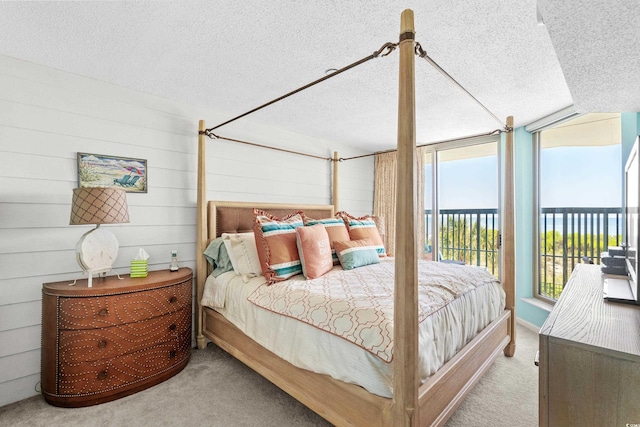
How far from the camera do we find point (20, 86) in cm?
211

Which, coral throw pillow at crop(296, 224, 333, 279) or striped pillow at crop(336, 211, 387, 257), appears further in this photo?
striped pillow at crop(336, 211, 387, 257)

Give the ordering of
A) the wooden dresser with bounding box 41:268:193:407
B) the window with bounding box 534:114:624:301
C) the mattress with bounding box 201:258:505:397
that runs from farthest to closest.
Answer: the window with bounding box 534:114:624:301 < the wooden dresser with bounding box 41:268:193:407 < the mattress with bounding box 201:258:505:397

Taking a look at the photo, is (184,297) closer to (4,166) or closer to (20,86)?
(4,166)

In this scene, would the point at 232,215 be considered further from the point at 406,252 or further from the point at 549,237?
the point at 549,237

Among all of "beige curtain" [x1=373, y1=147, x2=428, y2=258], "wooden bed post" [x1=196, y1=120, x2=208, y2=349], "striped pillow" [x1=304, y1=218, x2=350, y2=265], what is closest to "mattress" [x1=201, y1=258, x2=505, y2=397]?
"wooden bed post" [x1=196, y1=120, x2=208, y2=349]

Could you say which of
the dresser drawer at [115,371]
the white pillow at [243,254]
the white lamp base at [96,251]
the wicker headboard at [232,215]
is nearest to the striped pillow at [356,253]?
the white pillow at [243,254]

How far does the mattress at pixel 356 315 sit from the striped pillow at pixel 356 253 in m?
0.08

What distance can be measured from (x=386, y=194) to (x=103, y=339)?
3.87m

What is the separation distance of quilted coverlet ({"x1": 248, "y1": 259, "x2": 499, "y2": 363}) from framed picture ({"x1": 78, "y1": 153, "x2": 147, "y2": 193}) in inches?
56.8

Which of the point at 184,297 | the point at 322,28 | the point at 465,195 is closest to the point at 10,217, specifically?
the point at 184,297

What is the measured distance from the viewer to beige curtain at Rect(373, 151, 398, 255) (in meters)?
4.67

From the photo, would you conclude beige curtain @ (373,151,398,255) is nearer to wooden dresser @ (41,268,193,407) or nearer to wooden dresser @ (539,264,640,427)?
wooden dresser @ (41,268,193,407)

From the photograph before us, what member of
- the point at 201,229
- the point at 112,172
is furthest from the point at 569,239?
the point at 112,172

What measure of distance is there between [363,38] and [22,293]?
9.34 feet
